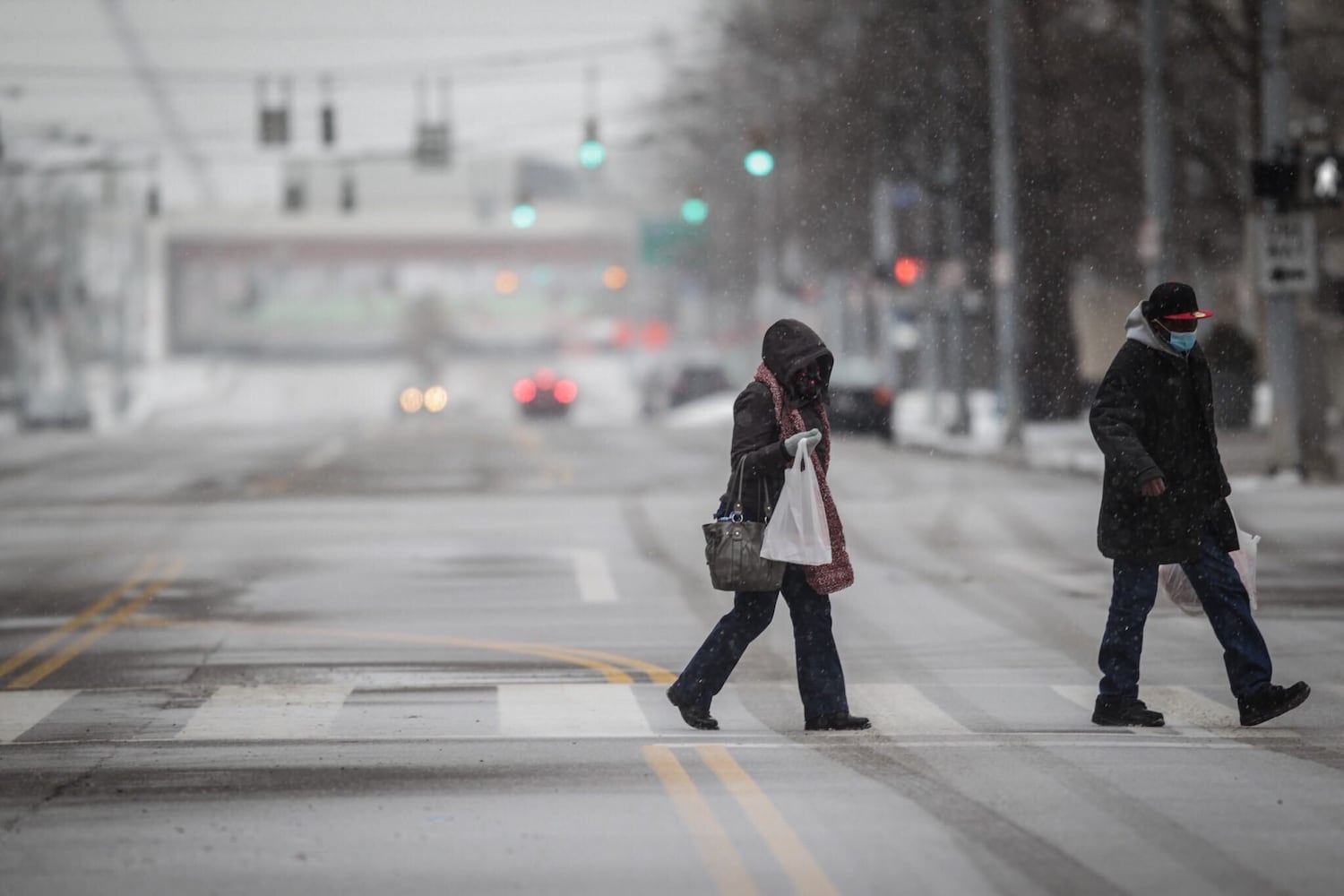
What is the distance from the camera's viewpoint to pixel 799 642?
10.0m

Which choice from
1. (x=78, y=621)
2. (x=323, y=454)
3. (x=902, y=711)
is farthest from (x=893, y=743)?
(x=323, y=454)

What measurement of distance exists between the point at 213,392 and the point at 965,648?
Result: 10316 centimetres

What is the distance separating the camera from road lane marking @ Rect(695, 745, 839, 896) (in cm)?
701

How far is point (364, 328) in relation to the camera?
528 ft

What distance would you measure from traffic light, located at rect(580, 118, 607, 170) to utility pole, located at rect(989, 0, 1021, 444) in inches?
272

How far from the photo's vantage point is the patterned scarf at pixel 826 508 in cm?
981

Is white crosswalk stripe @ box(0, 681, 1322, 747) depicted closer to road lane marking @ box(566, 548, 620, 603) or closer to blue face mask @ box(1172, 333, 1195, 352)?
blue face mask @ box(1172, 333, 1195, 352)

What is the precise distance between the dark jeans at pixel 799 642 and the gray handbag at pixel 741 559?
0.16 metres

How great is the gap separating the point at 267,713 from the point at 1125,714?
13.1ft

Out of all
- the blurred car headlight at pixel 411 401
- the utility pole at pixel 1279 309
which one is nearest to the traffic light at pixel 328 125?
the utility pole at pixel 1279 309

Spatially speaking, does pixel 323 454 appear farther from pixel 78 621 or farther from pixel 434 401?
pixel 434 401

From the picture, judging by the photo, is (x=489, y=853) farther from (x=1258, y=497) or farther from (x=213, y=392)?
(x=213, y=392)

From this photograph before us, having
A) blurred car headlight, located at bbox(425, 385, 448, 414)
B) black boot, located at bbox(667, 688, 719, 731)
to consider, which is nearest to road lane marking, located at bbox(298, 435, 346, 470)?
black boot, located at bbox(667, 688, 719, 731)

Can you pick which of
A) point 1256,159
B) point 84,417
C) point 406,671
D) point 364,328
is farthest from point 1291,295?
point 364,328
